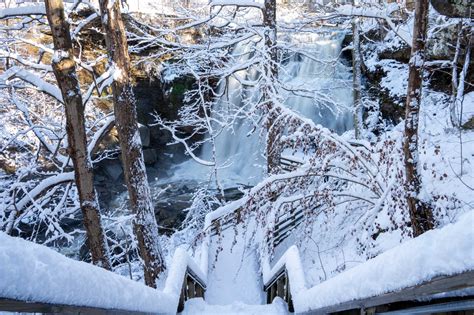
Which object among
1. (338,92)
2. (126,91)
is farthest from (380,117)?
(126,91)

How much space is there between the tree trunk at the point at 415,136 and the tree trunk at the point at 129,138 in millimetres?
4314

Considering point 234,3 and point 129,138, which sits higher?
point 234,3

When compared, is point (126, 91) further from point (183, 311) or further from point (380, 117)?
point (380, 117)

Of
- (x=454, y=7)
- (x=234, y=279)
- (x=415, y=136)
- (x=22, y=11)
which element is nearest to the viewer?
(x=415, y=136)

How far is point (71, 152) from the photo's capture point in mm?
5230

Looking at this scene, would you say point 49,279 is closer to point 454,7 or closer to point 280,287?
point 280,287

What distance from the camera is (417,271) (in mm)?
1128

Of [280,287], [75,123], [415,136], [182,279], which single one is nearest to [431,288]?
[182,279]

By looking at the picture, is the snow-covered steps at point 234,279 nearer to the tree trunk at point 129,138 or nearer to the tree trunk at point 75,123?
the tree trunk at point 129,138

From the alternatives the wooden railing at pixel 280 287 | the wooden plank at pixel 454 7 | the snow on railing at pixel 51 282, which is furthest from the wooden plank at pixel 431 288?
the wooden plank at pixel 454 7

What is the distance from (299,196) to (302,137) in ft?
2.81

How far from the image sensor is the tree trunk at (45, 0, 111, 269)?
4.75 meters

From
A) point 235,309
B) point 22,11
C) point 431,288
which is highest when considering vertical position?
point 22,11

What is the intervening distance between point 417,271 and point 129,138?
570cm
